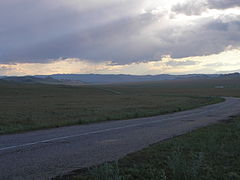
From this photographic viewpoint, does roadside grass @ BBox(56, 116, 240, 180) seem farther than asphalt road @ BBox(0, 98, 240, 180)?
No

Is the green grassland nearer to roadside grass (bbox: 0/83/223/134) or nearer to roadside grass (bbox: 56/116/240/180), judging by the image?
roadside grass (bbox: 0/83/223/134)

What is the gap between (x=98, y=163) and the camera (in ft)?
28.2

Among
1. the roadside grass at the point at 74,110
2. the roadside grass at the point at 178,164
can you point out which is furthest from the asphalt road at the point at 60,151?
the roadside grass at the point at 74,110

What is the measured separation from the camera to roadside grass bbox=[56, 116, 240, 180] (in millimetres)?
7031

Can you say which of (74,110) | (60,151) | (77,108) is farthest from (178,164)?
(77,108)

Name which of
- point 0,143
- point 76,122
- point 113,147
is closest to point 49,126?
point 76,122

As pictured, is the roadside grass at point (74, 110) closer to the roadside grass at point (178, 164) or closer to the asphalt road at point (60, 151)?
the asphalt road at point (60, 151)

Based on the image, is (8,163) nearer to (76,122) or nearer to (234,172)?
(234,172)

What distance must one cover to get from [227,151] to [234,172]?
8.12 feet

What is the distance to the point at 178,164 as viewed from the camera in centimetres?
729

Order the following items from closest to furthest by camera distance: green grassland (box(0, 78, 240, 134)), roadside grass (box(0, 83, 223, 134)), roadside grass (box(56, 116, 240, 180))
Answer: roadside grass (box(56, 116, 240, 180)) < roadside grass (box(0, 83, 223, 134)) < green grassland (box(0, 78, 240, 134))

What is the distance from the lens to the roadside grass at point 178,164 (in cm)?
703

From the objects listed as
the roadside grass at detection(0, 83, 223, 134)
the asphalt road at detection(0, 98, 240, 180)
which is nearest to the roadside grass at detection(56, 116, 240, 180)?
the asphalt road at detection(0, 98, 240, 180)

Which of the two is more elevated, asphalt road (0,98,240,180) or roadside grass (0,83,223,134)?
asphalt road (0,98,240,180)
